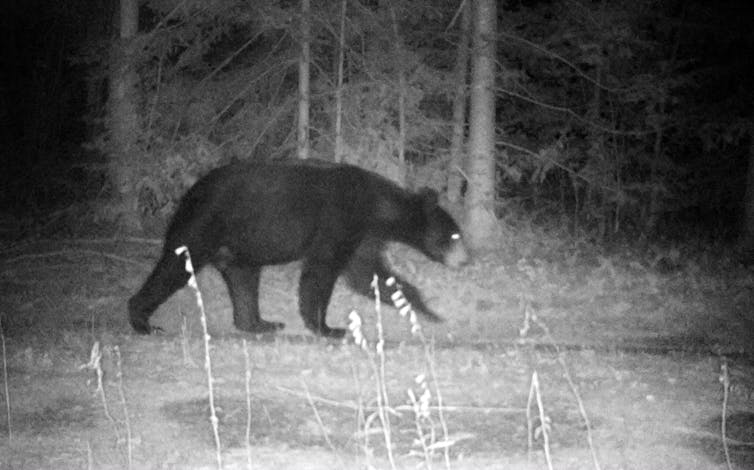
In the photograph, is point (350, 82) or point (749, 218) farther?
point (749, 218)

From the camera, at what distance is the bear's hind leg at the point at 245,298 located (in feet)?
34.3

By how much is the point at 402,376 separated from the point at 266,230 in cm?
249

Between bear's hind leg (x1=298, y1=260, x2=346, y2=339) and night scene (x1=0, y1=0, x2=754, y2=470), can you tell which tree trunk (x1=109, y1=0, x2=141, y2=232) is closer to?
night scene (x1=0, y1=0, x2=754, y2=470)

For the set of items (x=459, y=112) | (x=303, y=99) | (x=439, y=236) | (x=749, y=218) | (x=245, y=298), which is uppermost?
(x=459, y=112)

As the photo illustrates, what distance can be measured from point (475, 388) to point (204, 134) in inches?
341

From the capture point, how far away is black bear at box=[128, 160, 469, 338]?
32.3 feet

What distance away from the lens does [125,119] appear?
16.5 meters

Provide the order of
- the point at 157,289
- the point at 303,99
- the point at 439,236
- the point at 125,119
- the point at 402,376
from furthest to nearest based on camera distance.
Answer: the point at 125,119, the point at 303,99, the point at 439,236, the point at 157,289, the point at 402,376

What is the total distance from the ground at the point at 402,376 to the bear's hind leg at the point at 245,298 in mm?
408

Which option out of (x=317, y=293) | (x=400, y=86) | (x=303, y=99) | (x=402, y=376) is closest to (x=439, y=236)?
(x=317, y=293)

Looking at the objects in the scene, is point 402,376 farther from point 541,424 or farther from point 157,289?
point 157,289

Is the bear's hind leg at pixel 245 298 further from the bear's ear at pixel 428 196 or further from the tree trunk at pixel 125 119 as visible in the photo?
the tree trunk at pixel 125 119

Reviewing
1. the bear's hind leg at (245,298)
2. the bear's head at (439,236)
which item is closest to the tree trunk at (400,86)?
the bear's head at (439,236)

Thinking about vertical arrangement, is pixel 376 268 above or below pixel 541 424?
above
